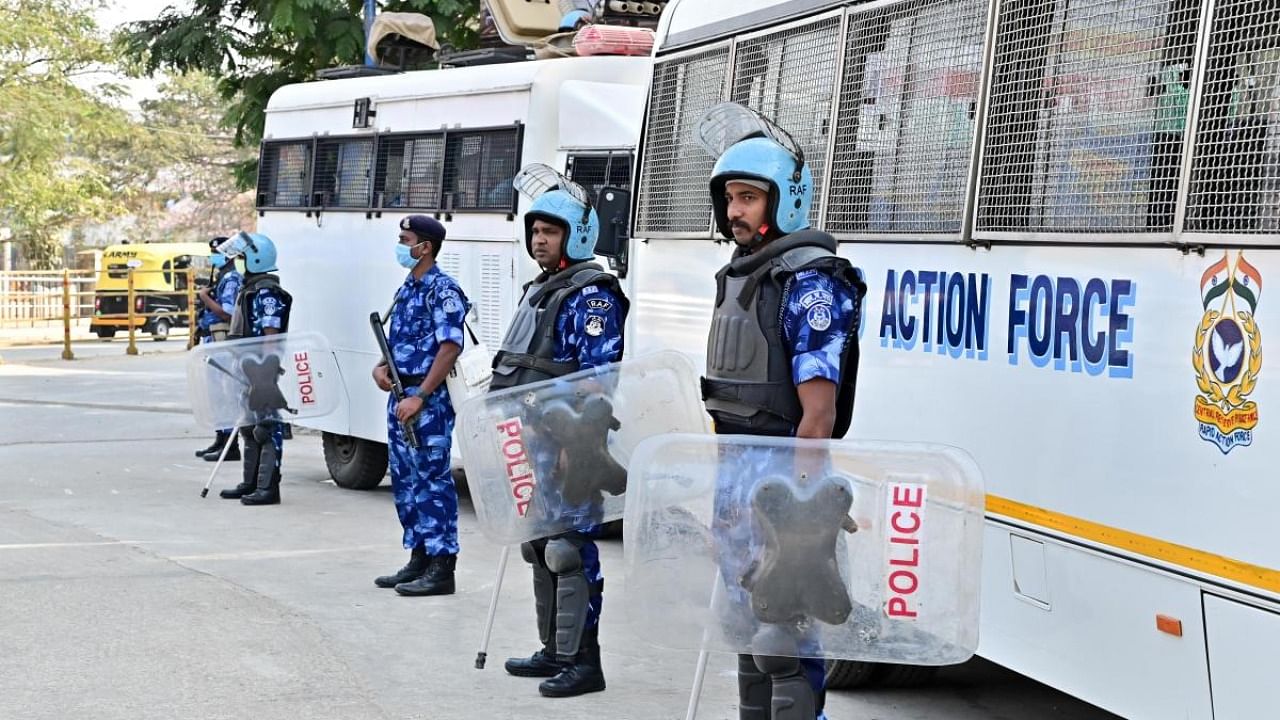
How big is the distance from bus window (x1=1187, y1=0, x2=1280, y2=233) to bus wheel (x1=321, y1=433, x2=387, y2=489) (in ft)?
33.1

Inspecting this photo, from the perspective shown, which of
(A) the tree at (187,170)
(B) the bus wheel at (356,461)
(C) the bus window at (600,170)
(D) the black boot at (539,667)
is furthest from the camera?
(A) the tree at (187,170)

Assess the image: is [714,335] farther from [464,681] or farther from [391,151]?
[391,151]

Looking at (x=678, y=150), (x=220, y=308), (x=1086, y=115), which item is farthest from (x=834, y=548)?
(x=220, y=308)

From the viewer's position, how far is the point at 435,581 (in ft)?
32.8

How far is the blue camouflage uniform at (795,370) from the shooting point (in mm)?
5121

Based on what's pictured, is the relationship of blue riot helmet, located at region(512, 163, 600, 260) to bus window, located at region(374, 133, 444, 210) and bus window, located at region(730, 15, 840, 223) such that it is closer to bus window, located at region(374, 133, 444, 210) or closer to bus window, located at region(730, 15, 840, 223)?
bus window, located at region(730, 15, 840, 223)

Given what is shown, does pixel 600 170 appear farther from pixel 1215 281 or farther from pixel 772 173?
pixel 1215 281

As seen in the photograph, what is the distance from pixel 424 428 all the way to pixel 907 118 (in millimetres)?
3882

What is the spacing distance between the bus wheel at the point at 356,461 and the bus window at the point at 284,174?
2079mm

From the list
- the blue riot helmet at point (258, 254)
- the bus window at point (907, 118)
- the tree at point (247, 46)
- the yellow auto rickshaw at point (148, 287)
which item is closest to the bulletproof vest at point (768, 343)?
the bus window at point (907, 118)

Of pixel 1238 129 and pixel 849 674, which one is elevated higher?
pixel 1238 129

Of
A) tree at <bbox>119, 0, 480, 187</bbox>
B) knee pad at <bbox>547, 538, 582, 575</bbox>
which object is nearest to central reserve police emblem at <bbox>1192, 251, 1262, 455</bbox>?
knee pad at <bbox>547, 538, 582, 575</bbox>

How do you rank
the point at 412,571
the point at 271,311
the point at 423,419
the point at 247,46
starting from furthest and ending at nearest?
1. the point at 247,46
2. the point at 271,311
3. the point at 412,571
4. the point at 423,419

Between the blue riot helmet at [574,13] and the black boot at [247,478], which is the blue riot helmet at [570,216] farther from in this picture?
the black boot at [247,478]
